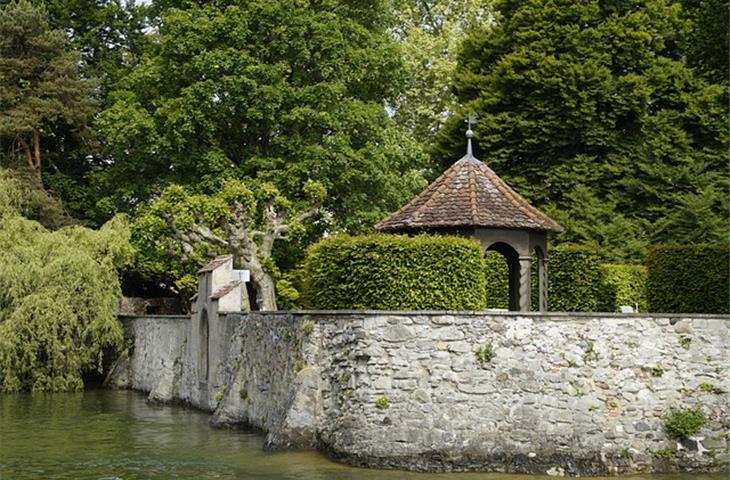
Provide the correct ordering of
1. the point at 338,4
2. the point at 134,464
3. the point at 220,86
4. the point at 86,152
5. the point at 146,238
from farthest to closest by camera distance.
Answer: the point at 86,152, the point at 338,4, the point at 220,86, the point at 146,238, the point at 134,464

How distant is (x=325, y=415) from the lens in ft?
56.1

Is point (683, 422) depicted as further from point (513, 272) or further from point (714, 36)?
point (714, 36)

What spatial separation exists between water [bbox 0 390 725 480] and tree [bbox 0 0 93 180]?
1215cm

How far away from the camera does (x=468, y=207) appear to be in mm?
18906

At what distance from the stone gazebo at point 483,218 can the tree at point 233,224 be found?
25.8ft

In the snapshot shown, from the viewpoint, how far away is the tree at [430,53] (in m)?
38.7

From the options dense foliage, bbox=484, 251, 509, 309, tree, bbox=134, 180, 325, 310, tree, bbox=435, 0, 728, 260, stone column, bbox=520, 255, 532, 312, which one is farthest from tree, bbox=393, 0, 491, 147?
stone column, bbox=520, 255, 532, 312

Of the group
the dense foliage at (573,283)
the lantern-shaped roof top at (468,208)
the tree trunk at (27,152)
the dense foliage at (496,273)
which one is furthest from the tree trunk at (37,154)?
the lantern-shaped roof top at (468,208)

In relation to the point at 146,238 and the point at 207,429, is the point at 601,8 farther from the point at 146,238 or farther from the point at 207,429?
the point at 207,429

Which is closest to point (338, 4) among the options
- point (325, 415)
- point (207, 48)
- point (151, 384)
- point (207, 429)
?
point (207, 48)

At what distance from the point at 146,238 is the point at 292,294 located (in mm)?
4695

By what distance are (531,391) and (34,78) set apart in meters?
25.2

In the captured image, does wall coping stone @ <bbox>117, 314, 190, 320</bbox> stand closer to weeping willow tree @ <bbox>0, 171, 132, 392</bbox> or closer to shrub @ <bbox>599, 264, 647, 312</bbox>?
weeping willow tree @ <bbox>0, 171, 132, 392</bbox>

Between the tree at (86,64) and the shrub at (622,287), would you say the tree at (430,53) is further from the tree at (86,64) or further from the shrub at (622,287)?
the shrub at (622,287)
